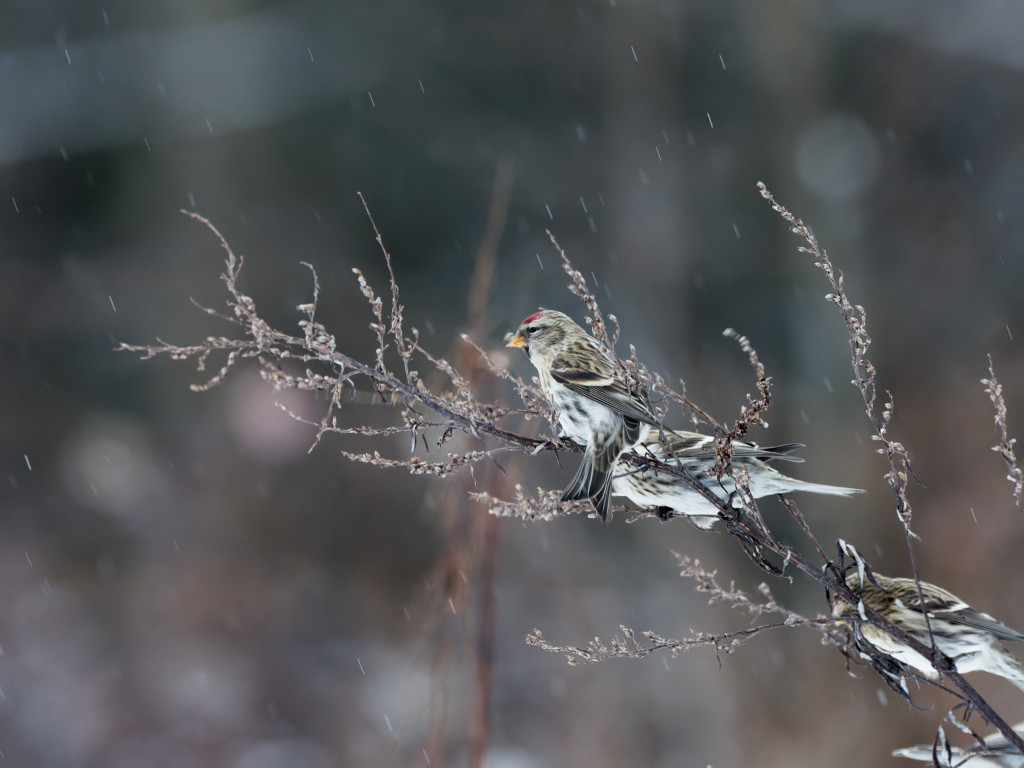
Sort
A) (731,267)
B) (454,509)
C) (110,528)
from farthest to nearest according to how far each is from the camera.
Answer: (731,267) < (110,528) < (454,509)

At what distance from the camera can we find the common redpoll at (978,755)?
2.18 ft

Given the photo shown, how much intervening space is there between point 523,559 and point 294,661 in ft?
4.90

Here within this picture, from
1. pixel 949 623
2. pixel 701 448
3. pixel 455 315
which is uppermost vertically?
pixel 949 623

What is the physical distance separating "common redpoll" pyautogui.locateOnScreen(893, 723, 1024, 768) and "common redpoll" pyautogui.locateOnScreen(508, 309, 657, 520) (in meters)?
0.37

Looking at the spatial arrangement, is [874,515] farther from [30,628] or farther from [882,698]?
[30,628]

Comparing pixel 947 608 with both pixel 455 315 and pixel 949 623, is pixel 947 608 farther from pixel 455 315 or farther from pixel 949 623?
pixel 455 315

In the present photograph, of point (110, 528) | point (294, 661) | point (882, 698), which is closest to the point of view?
point (882, 698)

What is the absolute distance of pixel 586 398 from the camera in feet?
4.11

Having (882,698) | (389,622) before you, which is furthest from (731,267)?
(389,622)

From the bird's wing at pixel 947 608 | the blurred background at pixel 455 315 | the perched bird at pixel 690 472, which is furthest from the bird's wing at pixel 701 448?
the blurred background at pixel 455 315

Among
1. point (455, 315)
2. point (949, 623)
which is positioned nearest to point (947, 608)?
point (949, 623)

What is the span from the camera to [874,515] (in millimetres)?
4551

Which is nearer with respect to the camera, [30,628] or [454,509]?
[454,509]

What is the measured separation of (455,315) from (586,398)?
448 centimetres
